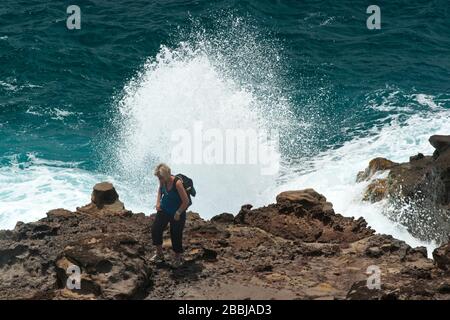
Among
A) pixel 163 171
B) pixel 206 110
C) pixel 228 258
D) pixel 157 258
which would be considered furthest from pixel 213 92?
pixel 163 171

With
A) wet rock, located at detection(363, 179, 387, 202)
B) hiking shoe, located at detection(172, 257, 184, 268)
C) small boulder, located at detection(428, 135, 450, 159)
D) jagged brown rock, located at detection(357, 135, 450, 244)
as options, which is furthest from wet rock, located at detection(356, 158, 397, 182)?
hiking shoe, located at detection(172, 257, 184, 268)

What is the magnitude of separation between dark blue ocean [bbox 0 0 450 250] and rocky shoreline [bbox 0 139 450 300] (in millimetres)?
2647

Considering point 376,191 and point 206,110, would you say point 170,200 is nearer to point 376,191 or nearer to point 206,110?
point 376,191

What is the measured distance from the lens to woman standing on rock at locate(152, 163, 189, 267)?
32.8ft

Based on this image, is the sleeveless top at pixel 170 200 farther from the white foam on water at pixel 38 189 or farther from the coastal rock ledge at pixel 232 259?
the white foam on water at pixel 38 189

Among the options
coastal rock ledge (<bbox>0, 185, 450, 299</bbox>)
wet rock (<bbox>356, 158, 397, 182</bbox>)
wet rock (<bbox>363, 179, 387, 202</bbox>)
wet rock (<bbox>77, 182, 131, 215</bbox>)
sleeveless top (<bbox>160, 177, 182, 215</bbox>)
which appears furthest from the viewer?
wet rock (<bbox>356, 158, 397, 182</bbox>)

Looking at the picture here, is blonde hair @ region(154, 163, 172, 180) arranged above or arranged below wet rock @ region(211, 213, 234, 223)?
above

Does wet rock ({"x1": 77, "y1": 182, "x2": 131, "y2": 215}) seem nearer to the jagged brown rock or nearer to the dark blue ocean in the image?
the dark blue ocean

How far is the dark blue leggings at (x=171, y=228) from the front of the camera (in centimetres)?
1018

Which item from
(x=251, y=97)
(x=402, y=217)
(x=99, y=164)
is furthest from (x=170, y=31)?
(x=402, y=217)

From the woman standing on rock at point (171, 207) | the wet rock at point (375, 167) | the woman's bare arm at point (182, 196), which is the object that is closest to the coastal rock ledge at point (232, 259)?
the woman standing on rock at point (171, 207)

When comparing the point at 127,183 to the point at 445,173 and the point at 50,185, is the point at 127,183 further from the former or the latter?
the point at 445,173

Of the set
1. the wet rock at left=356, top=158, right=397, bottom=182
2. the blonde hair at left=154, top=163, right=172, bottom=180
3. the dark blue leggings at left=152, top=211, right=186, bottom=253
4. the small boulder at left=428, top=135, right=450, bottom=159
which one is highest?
the small boulder at left=428, top=135, right=450, bottom=159

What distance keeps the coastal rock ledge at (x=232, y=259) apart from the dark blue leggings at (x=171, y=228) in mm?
311
